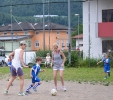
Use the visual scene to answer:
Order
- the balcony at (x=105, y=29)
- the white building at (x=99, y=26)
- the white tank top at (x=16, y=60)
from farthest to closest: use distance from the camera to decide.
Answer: the white building at (x=99, y=26) < the balcony at (x=105, y=29) < the white tank top at (x=16, y=60)

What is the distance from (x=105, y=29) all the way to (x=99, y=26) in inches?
28.8

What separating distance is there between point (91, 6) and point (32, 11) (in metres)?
66.2

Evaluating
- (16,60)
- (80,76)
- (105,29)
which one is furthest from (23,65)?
(105,29)

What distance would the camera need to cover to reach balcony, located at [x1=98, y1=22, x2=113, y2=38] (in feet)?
138

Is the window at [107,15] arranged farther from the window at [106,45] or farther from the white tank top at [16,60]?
the white tank top at [16,60]

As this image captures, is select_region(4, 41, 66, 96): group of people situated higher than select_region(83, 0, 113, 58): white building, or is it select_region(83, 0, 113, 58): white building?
select_region(83, 0, 113, 58): white building

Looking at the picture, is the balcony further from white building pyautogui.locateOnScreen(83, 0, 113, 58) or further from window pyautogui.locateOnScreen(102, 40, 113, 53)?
window pyautogui.locateOnScreen(102, 40, 113, 53)

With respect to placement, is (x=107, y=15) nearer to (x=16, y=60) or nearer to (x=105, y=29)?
(x=105, y=29)

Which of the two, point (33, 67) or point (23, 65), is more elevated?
point (23, 65)

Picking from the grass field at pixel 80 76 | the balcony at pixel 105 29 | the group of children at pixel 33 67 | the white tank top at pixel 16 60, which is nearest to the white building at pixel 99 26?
the balcony at pixel 105 29

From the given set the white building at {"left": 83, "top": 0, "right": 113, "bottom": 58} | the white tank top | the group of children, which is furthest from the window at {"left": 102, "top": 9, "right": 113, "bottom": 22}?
the white tank top

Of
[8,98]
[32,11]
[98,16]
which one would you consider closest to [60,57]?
[8,98]

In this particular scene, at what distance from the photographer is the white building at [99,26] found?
140 feet

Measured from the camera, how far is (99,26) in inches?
1687
